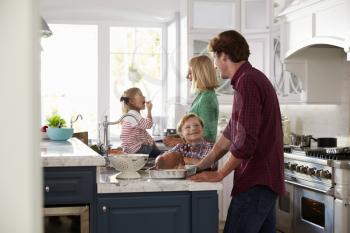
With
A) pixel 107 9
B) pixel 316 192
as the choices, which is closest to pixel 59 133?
pixel 316 192

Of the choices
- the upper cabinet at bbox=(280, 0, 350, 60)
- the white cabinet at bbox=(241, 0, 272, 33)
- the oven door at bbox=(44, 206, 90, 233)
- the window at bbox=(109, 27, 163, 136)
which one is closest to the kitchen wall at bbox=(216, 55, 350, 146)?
the upper cabinet at bbox=(280, 0, 350, 60)

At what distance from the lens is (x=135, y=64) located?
20.4ft

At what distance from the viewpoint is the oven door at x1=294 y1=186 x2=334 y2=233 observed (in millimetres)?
3656

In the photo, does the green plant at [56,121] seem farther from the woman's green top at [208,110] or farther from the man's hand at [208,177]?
the man's hand at [208,177]

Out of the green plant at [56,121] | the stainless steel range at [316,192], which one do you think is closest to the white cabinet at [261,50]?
the stainless steel range at [316,192]

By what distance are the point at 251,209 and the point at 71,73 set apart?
411cm

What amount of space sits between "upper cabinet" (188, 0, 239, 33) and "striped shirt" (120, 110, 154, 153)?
196cm

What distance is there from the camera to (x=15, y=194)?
1.14 feet

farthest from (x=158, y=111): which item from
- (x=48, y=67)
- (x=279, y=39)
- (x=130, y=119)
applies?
(x=130, y=119)

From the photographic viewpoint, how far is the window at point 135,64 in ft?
20.3

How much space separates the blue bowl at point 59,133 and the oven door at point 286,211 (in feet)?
6.04

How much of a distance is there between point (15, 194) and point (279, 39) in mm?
4720

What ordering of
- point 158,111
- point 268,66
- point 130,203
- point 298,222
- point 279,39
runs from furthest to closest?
point 158,111 < point 268,66 < point 279,39 < point 298,222 < point 130,203

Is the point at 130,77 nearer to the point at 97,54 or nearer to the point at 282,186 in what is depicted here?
the point at 97,54
